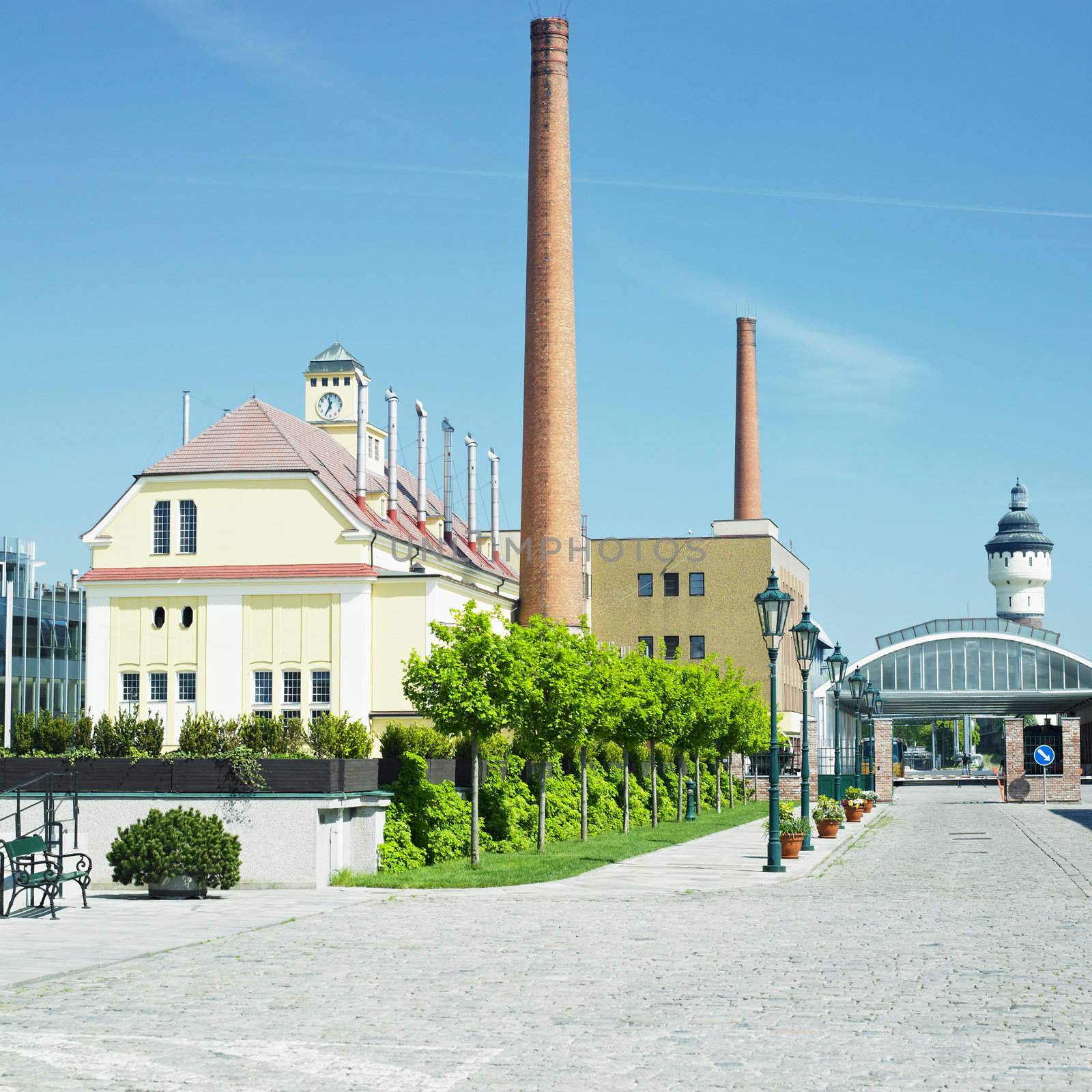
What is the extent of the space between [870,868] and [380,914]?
36.8 ft

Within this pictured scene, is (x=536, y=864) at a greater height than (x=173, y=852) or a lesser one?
lesser

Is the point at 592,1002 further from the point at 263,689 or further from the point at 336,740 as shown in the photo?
the point at 263,689

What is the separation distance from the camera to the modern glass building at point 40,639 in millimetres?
86625

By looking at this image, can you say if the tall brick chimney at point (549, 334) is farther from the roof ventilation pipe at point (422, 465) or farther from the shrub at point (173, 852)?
the shrub at point (173, 852)

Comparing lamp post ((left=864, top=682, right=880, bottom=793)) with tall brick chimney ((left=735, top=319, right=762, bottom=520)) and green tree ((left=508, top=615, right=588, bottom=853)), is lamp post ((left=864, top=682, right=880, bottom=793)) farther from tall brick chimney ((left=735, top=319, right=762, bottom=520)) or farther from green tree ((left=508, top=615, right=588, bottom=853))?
green tree ((left=508, top=615, right=588, bottom=853))

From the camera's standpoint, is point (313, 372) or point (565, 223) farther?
point (313, 372)

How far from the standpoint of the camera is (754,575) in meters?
80.6

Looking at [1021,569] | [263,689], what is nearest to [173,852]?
[263,689]

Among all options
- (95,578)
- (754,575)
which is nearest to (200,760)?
(95,578)

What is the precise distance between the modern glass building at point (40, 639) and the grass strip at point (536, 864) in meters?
55.2

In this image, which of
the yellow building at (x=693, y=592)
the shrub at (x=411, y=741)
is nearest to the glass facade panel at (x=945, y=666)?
the yellow building at (x=693, y=592)

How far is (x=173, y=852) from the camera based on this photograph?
2100 cm

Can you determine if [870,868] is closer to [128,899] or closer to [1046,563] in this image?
[128,899]

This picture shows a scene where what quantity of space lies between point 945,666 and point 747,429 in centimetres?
2527
